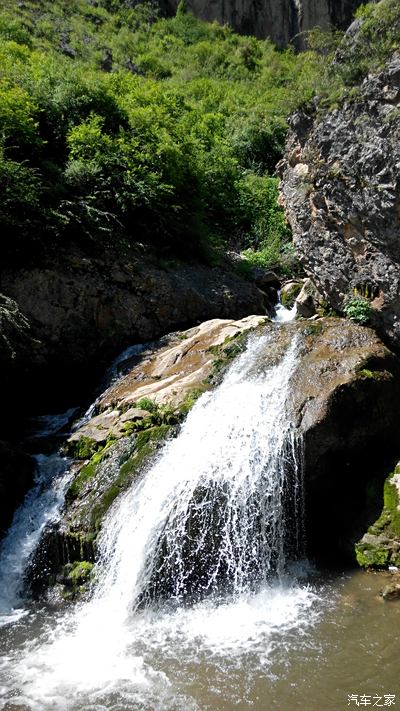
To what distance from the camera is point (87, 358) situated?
12.5 meters

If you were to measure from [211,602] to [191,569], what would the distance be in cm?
56

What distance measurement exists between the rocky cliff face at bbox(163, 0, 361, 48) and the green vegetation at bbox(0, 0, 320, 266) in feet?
47.0

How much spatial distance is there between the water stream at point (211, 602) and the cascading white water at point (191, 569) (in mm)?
19

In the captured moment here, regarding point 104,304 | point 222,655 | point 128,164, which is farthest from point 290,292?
point 222,655

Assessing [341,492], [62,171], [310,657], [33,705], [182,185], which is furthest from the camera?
[182,185]

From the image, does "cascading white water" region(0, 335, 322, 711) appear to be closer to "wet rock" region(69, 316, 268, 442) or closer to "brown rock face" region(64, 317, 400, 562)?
"brown rock face" region(64, 317, 400, 562)

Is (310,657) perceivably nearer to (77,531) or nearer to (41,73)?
(77,531)

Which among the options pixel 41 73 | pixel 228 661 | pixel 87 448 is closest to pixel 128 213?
pixel 41 73

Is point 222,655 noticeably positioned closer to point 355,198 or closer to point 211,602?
point 211,602

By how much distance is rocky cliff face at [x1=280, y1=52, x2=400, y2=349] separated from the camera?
9305mm

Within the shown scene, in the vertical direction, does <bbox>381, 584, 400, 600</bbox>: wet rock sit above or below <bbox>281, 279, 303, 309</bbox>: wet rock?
below

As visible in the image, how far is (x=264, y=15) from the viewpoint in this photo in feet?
124

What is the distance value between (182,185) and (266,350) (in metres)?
7.43

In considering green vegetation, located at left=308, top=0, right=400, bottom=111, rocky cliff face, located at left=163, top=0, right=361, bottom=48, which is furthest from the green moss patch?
rocky cliff face, located at left=163, top=0, right=361, bottom=48
